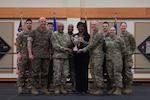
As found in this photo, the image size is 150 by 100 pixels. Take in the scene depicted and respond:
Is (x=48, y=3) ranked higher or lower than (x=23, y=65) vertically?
higher

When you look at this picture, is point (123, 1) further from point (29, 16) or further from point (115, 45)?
point (115, 45)

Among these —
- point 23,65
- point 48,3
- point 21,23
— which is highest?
point 48,3

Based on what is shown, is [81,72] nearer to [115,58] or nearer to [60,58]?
[60,58]

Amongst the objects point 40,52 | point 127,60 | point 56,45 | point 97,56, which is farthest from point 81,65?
point 127,60

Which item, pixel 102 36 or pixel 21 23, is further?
pixel 21 23

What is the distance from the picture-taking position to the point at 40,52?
771 cm

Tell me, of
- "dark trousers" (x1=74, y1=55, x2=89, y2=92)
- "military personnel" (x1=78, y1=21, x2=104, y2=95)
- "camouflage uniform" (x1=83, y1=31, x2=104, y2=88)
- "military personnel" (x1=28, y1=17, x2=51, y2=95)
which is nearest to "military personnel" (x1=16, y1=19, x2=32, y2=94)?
"military personnel" (x1=28, y1=17, x2=51, y2=95)

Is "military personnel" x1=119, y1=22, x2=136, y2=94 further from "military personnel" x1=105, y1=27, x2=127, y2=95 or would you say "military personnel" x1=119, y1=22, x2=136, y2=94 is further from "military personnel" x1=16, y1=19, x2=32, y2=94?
"military personnel" x1=16, y1=19, x2=32, y2=94

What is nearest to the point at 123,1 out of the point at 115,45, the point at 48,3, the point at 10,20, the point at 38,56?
the point at 48,3

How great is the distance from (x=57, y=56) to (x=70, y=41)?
1.75ft

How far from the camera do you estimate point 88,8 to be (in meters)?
13.1

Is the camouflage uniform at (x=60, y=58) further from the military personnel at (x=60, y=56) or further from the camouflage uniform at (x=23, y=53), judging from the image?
the camouflage uniform at (x=23, y=53)

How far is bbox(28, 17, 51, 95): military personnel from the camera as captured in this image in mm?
7699

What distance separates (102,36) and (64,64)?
1203mm
